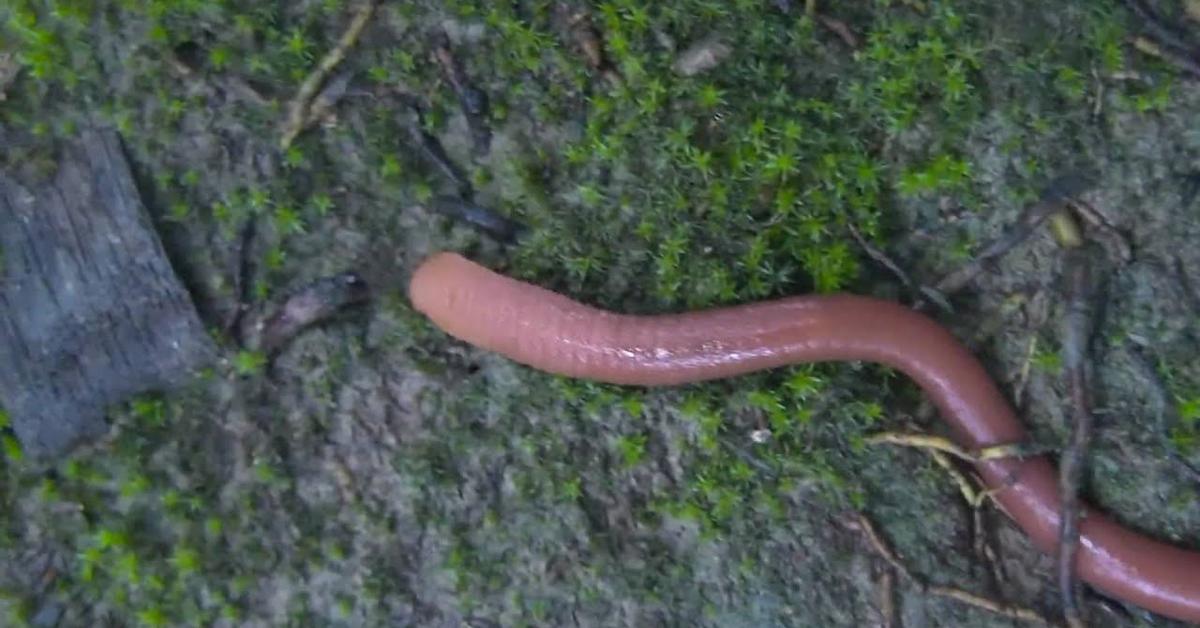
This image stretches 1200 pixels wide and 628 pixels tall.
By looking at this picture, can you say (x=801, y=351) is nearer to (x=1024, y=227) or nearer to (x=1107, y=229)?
(x=1024, y=227)

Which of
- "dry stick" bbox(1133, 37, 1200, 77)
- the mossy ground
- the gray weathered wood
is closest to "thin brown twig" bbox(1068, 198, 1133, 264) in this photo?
the mossy ground

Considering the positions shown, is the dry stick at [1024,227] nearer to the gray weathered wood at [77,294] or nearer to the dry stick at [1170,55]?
the dry stick at [1170,55]

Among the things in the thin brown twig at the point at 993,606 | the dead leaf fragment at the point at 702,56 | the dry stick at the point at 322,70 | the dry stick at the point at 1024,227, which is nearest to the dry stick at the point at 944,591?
the thin brown twig at the point at 993,606

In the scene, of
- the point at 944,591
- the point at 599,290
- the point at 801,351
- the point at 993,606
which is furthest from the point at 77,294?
the point at 993,606

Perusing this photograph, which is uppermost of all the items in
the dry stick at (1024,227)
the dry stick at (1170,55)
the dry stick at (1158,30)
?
the dry stick at (1158,30)

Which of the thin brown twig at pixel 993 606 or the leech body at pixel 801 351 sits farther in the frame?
the thin brown twig at pixel 993 606

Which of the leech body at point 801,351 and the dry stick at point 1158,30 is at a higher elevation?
the dry stick at point 1158,30
